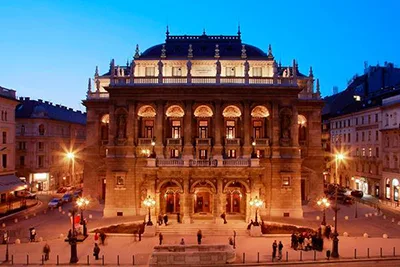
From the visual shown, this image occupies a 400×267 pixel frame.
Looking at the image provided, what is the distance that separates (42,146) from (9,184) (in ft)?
63.0

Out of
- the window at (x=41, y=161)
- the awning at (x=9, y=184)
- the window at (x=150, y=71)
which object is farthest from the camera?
the window at (x=41, y=161)

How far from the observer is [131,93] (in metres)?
48.8

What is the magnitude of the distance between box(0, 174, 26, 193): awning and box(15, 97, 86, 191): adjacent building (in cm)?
992

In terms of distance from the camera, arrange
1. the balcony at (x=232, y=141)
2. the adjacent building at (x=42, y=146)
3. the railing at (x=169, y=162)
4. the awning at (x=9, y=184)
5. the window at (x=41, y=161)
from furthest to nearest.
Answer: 1. the window at (x=41, y=161)
2. the adjacent building at (x=42, y=146)
3. the awning at (x=9, y=184)
4. the balcony at (x=232, y=141)
5. the railing at (x=169, y=162)

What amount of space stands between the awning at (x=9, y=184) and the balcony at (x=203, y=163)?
24739 mm

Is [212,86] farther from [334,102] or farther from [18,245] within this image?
[334,102]

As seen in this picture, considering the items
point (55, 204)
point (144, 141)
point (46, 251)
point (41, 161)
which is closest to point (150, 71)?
point (144, 141)

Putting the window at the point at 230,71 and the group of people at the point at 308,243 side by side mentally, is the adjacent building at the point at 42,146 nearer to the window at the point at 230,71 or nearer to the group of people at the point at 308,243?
the window at the point at 230,71

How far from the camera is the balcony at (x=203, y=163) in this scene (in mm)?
45300

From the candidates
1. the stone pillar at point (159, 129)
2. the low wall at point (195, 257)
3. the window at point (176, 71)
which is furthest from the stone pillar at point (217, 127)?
the low wall at point (195, 257)

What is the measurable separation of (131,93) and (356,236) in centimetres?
2868

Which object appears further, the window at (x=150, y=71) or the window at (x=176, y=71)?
the window at (x=150, y=71)

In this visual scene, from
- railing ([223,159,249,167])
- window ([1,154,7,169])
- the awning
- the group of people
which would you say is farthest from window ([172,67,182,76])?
the group of people

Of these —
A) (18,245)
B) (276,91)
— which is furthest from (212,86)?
(18,245)
